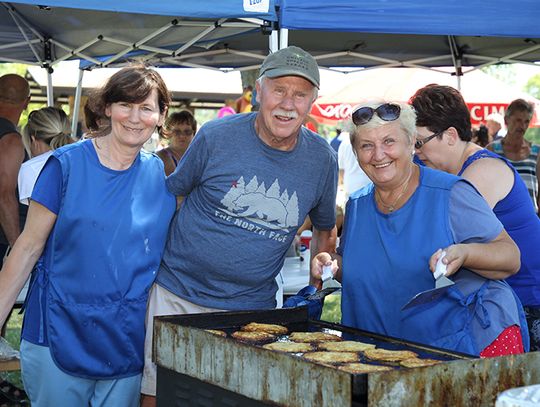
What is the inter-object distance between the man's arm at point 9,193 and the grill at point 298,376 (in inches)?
112

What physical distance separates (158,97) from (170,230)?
20.1 inches

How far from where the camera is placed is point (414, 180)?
2.81m

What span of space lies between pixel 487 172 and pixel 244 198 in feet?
3.11

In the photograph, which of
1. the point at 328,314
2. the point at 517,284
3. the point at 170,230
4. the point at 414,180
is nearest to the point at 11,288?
the point at 170,230

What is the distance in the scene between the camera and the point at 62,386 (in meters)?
2.93

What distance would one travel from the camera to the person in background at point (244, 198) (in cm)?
303

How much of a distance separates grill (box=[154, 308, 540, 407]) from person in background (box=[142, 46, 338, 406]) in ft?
1.08

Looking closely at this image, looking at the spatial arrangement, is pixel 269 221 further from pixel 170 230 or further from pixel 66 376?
pixel 66 376

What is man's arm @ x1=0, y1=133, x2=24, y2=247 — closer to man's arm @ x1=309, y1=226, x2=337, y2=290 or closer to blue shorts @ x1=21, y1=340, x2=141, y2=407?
blue shorts @ x1=21, y1=340, x2=141, y2=407

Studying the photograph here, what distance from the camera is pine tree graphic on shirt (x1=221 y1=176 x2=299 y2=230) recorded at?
3.01 meters

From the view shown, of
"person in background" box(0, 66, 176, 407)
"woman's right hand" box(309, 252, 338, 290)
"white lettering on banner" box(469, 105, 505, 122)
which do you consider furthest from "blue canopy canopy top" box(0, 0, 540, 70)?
"white lettering on banner" box(469, 105, 505, 122)

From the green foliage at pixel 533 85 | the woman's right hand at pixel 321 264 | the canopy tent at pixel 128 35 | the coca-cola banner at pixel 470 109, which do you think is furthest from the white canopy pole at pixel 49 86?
the green foliage at pixel 533 85

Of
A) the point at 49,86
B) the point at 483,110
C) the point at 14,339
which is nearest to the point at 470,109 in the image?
the point at 483,110

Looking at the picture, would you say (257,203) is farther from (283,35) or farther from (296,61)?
(283,35)
